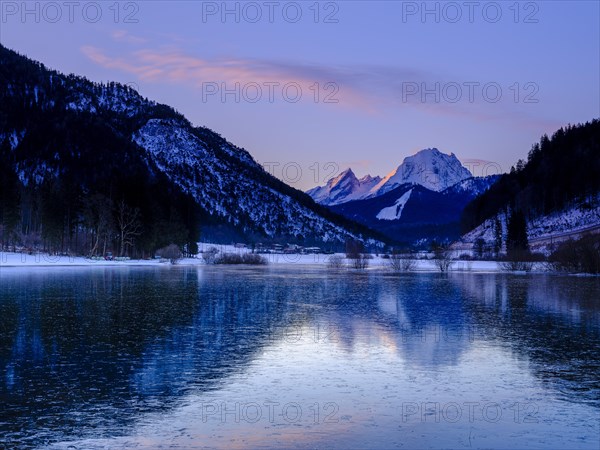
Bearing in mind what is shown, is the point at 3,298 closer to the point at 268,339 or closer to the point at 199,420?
the point at 268,339

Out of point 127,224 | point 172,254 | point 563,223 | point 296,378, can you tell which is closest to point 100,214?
point 127,224

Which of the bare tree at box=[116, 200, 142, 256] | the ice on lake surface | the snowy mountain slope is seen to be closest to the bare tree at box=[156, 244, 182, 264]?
the bare tree at box=[116, 200, 142, 256]

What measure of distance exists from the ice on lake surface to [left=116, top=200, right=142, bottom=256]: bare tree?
2960 inches

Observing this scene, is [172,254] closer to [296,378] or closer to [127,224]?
[127,224]

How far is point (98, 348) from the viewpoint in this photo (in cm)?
1867

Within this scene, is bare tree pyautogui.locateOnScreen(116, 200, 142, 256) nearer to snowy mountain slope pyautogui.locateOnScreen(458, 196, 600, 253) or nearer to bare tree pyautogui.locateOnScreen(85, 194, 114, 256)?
bare tree pyautogui.locateOnScreen(85, 194, 114, 256)

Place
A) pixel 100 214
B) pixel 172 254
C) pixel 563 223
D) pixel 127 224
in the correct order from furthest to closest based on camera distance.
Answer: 1. pixel 563 223
2. pixel 172 254
3. pixel 127 224
4. pixel 100 214

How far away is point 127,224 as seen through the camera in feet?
334

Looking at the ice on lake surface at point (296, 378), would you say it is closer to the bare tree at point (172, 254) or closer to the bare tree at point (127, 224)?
the bare tree at point (172, 254)

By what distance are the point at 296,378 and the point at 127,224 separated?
91.5 meters

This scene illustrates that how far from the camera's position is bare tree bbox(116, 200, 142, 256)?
10269cm

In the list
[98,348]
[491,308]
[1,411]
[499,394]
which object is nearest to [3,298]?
[98,348]

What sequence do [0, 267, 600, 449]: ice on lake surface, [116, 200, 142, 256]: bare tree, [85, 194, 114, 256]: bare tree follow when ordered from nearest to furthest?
1. [0, 267, 600, 449]: ice on lake surface
2. [85, 194, 114, 256]: bare tree
3. [116, 200, 142, 256]: bare tree

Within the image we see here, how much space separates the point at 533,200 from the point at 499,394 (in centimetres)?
19858
